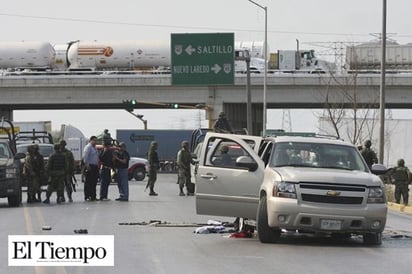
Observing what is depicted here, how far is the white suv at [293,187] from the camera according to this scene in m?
14.4

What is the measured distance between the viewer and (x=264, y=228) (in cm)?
1485

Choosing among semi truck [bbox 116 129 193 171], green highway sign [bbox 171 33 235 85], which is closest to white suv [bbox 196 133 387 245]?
green highway sign [bbox 171 33 235 85]

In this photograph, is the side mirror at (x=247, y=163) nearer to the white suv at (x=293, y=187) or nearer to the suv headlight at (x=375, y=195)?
the white suv at (x=293, y=187)

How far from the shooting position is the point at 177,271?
11867mm

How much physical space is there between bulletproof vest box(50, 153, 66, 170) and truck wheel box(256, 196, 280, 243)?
1139 cm

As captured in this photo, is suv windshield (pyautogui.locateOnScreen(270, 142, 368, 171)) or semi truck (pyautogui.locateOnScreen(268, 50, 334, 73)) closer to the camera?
suv windshield (pyautogui.locateOnScreen(270, 142, 368, 171))

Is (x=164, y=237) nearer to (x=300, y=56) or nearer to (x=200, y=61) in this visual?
(x=200, y=61)

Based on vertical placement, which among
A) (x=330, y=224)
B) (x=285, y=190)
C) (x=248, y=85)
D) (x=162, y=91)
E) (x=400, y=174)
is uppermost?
(x=248, y=85)

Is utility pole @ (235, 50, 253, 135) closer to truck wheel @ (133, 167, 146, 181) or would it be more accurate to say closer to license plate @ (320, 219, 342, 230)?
truck wheel @ (133, 167, 146, 181)

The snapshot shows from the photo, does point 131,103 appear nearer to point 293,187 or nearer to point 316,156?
point 316,156

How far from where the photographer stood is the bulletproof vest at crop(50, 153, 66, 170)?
2520 centimetres

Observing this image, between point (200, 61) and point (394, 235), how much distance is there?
3553 centimetres

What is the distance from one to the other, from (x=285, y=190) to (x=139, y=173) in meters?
30.8

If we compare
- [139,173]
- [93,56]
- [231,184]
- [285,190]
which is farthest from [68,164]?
[93,56]
